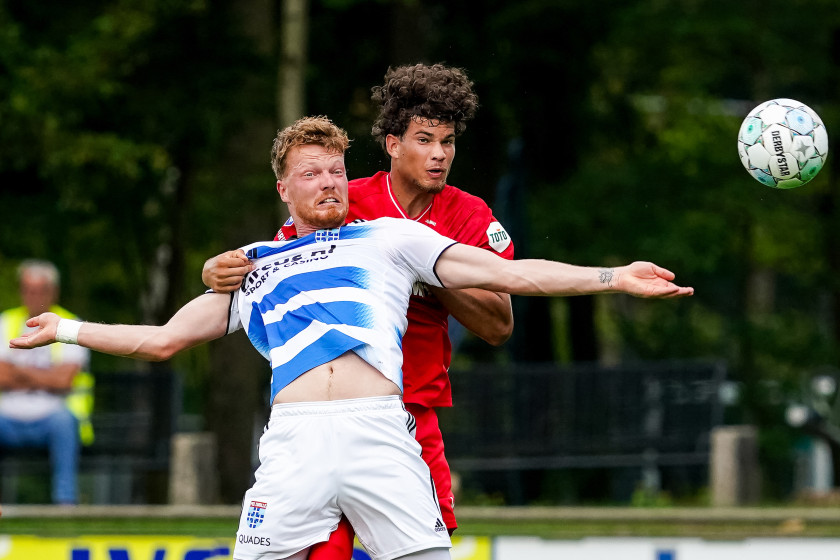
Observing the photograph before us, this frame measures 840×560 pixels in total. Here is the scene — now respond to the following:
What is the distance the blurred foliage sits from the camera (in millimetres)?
13266

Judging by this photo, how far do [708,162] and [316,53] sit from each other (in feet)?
16.6

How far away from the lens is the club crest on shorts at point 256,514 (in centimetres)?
455

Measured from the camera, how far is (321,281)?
15.4 feet

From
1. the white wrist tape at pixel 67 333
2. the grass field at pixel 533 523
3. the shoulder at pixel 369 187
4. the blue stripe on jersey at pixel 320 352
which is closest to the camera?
the blue stripe on jersey at pixel 320 352

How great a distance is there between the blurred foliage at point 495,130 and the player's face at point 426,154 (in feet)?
23.7

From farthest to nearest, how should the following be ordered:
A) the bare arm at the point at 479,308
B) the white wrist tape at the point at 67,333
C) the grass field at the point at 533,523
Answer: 1. the grass field at the point at 533,523
2. the bare arm at the point at 479,308
3. the white wrist tape at the point at 67,333

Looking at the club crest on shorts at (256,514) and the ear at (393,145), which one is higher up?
the ear at (393,145)

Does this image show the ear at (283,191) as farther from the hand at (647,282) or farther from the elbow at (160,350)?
the hand at (647,282)

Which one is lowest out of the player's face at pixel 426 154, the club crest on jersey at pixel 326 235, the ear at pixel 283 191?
the club crest on jersey at pixel 326 235

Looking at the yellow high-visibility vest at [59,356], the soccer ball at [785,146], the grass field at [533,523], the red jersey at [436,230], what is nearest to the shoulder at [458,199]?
the red jersey at [436,230]

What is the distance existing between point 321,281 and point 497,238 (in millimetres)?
872

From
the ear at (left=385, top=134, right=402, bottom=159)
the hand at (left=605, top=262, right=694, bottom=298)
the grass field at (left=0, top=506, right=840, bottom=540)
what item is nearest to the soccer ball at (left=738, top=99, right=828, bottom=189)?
the hand at (left=605, top=262, right=694, bottom=298)

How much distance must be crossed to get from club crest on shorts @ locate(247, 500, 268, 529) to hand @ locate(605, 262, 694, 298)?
54.6 inches

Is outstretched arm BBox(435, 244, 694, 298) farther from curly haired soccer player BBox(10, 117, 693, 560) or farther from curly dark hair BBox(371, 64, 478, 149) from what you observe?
curly dark hair BBox(371, 64, 478, 149)
